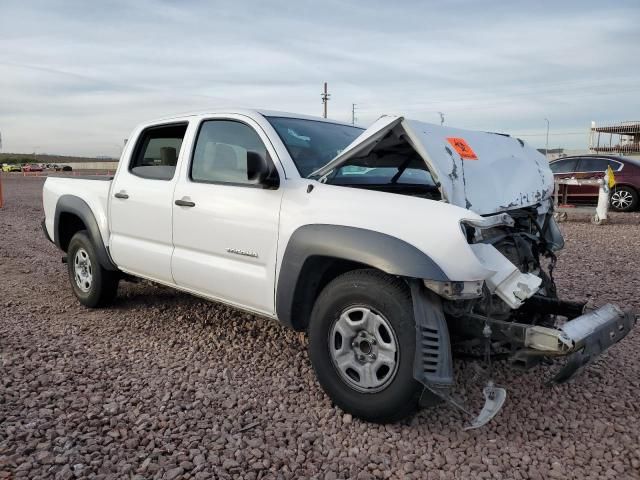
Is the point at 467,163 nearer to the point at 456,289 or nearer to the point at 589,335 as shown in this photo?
the point at 456,289

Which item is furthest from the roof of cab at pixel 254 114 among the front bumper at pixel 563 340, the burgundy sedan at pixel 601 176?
the burgundy sedan at pixel 601 176

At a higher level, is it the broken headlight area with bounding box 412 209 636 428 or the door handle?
the door handle

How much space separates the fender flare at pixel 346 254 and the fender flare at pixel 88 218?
2349 mm

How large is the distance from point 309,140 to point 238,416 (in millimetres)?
1998

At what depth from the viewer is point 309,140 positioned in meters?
4.11

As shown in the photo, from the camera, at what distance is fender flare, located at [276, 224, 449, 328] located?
9.60 feet

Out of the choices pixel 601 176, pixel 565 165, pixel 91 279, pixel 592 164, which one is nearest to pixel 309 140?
pixel 91 279

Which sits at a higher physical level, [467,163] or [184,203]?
[467,163]

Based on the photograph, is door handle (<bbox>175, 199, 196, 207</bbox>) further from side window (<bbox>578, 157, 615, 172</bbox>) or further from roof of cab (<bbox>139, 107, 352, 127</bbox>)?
side window (<bbox>578, 157, 615, 172</bbox>)

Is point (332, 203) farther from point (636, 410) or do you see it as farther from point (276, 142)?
point (636, 410)

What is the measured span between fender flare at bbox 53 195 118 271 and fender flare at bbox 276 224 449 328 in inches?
92.5

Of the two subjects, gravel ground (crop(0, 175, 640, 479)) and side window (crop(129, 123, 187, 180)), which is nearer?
gravel ground (crop(0, 175, 640, 479))

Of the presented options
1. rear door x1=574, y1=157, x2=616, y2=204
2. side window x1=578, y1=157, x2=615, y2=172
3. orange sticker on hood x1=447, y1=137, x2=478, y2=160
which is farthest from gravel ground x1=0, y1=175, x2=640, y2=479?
side window x1=578, y1=157, x2=615, y2=172

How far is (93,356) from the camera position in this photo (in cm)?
427
